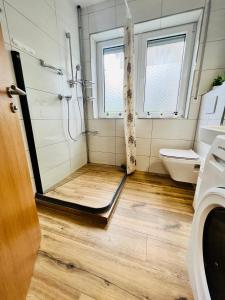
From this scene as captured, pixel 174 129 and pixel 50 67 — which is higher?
pixel 50 67

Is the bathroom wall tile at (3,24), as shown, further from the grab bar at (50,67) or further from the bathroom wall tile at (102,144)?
the bathroom wall tile at (102,144)

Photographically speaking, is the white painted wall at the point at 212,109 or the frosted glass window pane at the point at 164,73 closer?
the white painted wall at the point at 212,109

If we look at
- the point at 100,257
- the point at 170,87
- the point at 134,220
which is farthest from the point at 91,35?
the point at 100,257

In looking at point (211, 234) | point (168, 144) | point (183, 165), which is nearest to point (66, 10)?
point (168, 144)

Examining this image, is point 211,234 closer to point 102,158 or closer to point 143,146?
point 143,146

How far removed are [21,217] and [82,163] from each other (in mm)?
1518

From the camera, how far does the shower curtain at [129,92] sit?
151cm

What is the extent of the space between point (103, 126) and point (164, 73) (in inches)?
45.1

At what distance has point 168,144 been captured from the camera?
6.23ft


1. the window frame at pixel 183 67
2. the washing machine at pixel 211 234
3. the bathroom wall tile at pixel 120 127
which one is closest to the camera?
the washing machine at pixel 211 234

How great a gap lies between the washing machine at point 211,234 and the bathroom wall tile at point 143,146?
145 centimetres

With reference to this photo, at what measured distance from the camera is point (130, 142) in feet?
6.01

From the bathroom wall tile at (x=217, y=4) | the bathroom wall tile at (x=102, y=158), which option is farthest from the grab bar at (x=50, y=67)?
the bathroom wall tile at (x=217, y=4)

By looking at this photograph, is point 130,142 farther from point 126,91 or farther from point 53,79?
point 53,79
